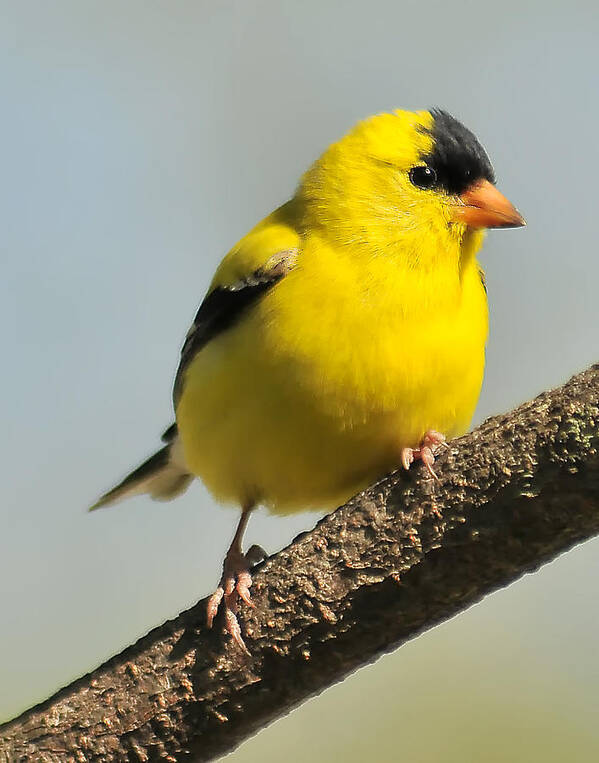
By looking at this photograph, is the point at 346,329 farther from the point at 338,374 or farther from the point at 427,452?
the point at 427,452

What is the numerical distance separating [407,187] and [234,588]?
181cm

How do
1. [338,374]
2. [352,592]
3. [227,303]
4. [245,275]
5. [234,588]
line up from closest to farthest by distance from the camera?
[352,592] → [234,588] → [338,374] → [245,275] → [227,303]

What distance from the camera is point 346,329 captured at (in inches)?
138

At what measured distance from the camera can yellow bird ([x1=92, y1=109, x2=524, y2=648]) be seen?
138 inches

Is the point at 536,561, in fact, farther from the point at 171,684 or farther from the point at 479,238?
the point at 479,238

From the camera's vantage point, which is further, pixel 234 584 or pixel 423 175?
pixel 423 175

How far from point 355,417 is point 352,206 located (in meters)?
1.00

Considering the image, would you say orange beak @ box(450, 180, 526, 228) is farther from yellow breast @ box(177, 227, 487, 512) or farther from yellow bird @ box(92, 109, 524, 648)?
yellow breast @ box(177, 227, 487, 512)

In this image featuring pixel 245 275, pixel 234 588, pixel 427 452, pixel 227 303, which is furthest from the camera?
pixel 227 303

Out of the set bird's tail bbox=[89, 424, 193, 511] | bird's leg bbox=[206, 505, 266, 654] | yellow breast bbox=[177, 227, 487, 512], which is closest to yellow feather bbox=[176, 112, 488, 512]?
yellow breast bbox=[177, 227, 487, 512]

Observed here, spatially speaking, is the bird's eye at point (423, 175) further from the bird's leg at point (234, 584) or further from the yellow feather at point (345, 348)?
the bird's leg at point (234, 584)

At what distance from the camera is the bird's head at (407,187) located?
388cm

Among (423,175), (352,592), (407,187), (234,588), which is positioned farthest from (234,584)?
(423,175)

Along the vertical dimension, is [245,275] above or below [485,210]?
above
